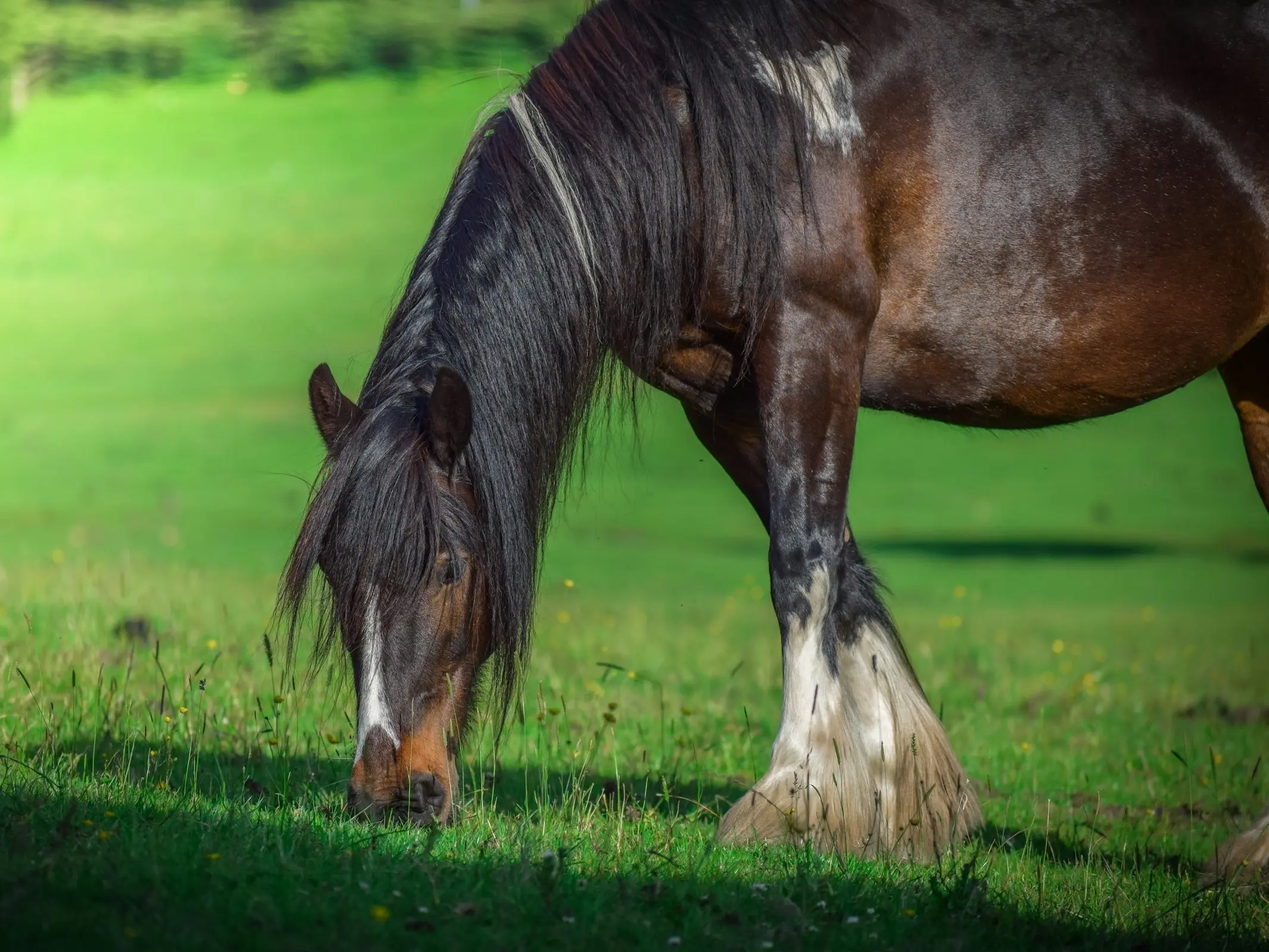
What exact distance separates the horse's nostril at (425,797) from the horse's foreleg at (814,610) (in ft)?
3.07

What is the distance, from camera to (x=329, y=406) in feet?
14.3

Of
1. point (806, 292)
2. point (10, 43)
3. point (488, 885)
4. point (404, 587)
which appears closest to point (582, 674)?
point (806, 292)

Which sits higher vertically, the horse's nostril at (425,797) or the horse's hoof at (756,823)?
the horse's nostril at (425,797)

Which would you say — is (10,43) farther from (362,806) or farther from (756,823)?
(756,823)

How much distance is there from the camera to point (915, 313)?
186 inches

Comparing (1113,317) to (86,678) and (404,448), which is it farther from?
(86,678)

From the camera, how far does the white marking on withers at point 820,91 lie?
4598mm

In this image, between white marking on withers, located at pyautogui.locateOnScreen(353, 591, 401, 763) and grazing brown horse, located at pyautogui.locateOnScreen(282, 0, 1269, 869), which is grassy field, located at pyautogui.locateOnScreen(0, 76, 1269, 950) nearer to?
white marking on withers, located at pyautogui.locateOnScreen(353, 591, 401, 763)

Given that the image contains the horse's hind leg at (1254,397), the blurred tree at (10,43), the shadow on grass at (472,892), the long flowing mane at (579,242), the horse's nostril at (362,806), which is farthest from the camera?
the blurred tree at (10,43)

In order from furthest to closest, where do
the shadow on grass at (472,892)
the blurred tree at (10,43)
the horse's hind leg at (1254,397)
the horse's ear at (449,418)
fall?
the blurred tree at (10,43) < the horse's hind leg at (1254,397) < the horse's ear at (449,418) < the shadow on grass at (472,892)

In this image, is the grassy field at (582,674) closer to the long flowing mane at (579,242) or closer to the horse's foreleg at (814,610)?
the horse's foreleg at (814,610)

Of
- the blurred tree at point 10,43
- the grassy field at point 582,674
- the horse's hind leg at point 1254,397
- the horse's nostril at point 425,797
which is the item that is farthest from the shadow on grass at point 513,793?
the blurred tree at point 10,43

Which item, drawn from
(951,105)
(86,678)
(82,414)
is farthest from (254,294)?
(951,105)

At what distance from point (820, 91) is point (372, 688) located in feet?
7.70
